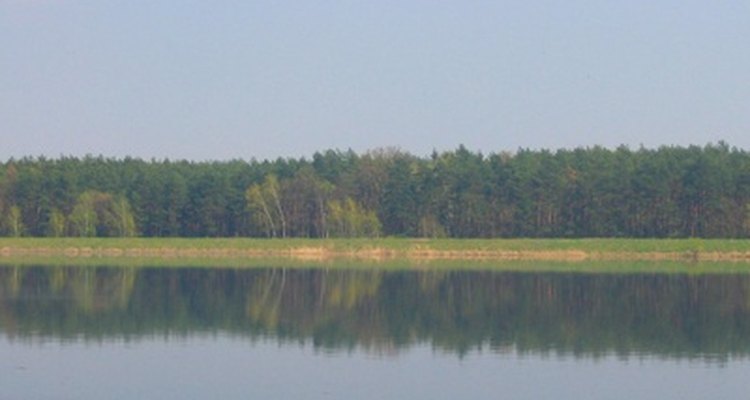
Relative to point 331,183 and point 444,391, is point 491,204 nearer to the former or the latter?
point 331,183

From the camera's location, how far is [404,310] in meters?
40.5

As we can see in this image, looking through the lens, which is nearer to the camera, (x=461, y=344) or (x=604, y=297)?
(x=461, y=344)

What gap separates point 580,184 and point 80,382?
235 ft

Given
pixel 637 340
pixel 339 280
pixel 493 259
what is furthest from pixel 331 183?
pixel 637 340

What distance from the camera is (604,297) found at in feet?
152

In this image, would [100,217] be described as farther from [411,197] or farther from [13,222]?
[411,197]

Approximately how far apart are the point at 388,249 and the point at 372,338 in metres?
50.5

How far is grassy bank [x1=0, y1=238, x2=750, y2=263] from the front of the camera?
77.6 m

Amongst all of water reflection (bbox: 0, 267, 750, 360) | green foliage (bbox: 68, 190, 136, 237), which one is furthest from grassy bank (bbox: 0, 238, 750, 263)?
water reflection (bbox: 0, 267, 750, 360)

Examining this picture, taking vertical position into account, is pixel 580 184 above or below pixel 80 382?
above

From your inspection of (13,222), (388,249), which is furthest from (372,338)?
(13,222)

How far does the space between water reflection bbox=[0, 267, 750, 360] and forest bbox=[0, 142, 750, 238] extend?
1170 inches

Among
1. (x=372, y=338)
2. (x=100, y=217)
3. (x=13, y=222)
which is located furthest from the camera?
(x=13, y=222)

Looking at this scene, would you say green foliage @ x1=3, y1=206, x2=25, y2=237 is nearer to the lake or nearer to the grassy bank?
the grassy bank
